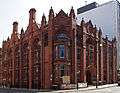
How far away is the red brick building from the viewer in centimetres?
3659

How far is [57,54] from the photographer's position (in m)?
36.4

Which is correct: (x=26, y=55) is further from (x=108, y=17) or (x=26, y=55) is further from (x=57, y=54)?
(x=108, y=17)

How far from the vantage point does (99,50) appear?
164 feet

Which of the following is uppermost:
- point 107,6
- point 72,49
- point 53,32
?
point 107,6

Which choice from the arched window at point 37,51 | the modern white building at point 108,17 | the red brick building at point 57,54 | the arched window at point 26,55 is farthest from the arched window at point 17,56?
the modern white building at point 108,17

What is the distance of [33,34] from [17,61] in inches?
504

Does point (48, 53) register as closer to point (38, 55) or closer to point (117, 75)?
point (38, 55)

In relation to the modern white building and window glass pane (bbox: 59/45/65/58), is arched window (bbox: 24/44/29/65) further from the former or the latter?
the modern white building

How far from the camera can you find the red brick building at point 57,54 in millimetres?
36594

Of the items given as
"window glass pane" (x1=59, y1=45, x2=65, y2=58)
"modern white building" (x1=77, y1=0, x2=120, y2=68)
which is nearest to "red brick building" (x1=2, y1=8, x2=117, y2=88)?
"window glass pane" (x1=59, y1=45, x2=65, y2=58)

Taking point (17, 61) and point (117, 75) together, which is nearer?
point (17, 61)

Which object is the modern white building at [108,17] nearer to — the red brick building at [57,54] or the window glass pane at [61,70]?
the red brick building at [57,54]

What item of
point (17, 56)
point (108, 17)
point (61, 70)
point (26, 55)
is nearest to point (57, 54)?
point (61, 70)

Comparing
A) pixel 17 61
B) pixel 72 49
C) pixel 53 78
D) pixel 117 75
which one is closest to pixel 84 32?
pixel 72 49
